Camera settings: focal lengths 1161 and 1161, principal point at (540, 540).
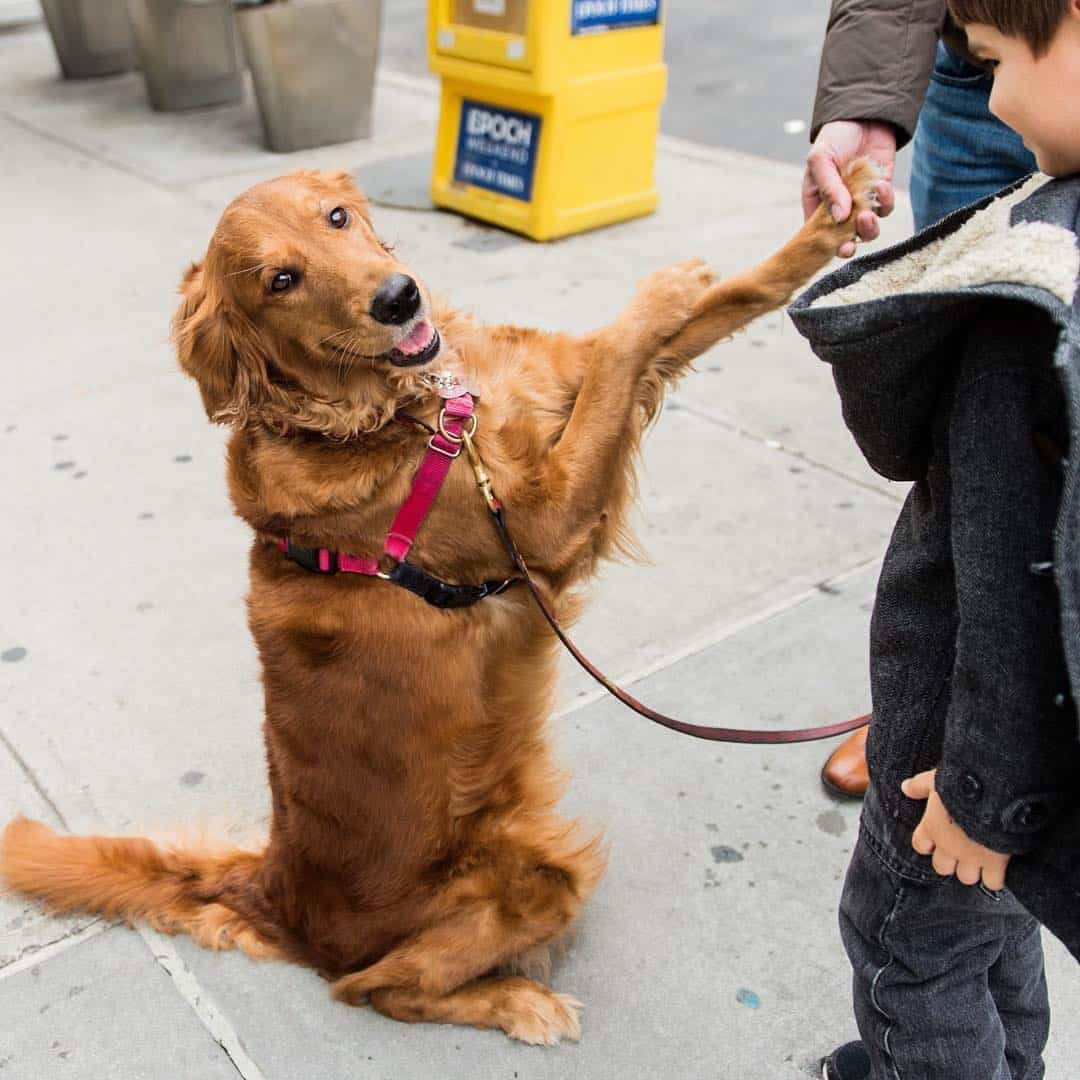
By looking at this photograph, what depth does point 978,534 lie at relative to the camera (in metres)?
1.18

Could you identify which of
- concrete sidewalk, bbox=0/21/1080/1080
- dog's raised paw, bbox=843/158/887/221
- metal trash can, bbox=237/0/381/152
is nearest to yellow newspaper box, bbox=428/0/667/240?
concrete sidewalk, bbox=0/21/1080/1080

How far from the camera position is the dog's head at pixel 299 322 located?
2.09 meters

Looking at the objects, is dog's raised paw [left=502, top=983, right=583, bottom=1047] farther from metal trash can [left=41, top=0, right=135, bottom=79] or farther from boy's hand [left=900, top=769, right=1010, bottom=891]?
metal trash can [left=41, top=0, right=135, bottom=79]

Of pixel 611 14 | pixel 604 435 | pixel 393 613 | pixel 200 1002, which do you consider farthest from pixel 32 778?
pixel 611 14

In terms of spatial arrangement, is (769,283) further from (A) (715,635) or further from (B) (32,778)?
(B) (32,778)

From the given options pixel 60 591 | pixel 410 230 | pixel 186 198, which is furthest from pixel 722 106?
pixel 60 591

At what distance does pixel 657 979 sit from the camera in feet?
7.18

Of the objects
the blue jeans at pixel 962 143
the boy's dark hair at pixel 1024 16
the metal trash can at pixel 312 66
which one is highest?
the boy's dark hair at pixel 1024 16

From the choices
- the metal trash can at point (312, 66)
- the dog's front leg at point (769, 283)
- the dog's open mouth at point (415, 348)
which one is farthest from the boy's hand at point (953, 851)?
the metal trash can at point (312, 66)

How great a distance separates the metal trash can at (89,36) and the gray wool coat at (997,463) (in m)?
9.41

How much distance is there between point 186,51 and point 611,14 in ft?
12.8

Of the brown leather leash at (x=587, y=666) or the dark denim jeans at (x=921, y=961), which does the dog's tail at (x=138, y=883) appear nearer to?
the brown leather leash at (x=587, y=666)

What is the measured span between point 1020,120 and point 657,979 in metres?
1.62

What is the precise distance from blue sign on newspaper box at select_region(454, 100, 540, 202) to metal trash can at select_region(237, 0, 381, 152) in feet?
4.74
